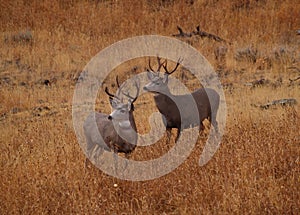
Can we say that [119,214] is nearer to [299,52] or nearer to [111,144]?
[111,144]

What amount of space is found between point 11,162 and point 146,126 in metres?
2.34

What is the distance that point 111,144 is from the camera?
212 inches

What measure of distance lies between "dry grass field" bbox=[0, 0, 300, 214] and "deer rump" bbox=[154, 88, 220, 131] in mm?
353

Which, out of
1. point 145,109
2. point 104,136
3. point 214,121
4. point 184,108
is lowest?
point 104,136

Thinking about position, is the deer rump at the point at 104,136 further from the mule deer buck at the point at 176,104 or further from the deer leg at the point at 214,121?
the deer leg at the point at 214,121

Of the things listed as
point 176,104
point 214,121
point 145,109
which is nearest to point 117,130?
point 176,104

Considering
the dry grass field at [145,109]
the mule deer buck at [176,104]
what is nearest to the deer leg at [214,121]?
the mule deer buck at [176,104]

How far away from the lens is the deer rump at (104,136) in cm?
532

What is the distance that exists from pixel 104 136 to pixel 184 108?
1.34 m

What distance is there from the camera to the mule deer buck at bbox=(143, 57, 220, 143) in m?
6.27

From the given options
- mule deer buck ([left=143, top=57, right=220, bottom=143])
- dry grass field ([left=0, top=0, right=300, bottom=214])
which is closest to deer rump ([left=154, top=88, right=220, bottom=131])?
mule deer buck ([left=143, top=57, right=220, bottom=143])

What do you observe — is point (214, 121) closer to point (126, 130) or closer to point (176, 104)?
point (176, 104)

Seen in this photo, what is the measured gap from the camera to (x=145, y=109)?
8297mm

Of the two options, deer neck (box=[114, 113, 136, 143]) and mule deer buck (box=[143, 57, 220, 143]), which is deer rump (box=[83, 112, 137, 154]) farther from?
mule deer buck (box=[143, 57, 220, 143])
